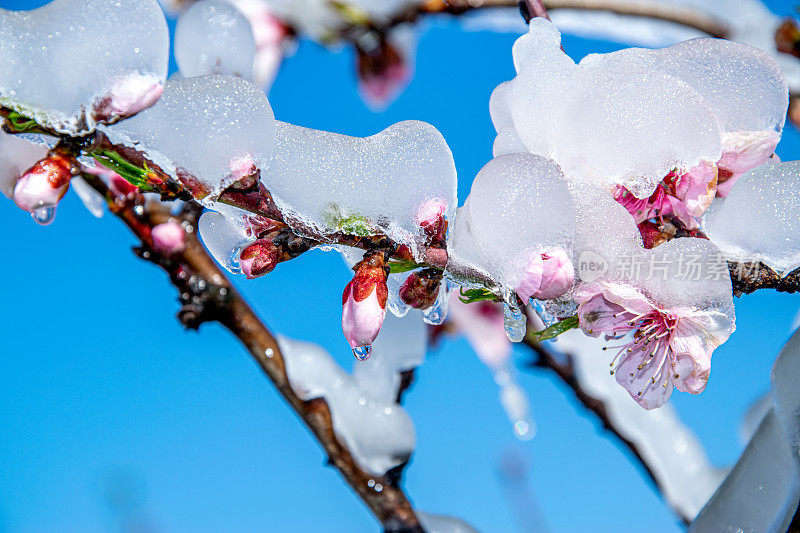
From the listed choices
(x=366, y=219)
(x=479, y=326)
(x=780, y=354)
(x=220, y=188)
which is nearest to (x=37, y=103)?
(x=220, y=188)

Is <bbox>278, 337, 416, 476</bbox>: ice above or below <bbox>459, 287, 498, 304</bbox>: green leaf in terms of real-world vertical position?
below

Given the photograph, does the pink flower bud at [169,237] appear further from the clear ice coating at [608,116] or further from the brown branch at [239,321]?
the clear ice coating at [608,116]

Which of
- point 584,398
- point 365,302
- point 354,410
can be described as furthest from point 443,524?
point 365,302

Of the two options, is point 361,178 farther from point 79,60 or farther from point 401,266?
point 79,60

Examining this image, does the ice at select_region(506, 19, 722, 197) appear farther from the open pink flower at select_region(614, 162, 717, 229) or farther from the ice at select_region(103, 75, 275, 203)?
the ice at select_region(103, 75, 275, 203)

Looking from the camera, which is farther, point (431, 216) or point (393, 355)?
point (393, 355)

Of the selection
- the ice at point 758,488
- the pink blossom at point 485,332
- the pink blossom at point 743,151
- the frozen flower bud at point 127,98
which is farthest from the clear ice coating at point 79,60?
the pink blossom at point 485,332

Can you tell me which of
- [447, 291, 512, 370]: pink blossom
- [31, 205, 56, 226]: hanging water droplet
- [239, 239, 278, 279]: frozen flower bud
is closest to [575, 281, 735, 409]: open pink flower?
[239, 239, 278, 279]: frozen flower bud

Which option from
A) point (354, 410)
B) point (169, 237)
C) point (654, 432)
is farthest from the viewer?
point (654, 432)
